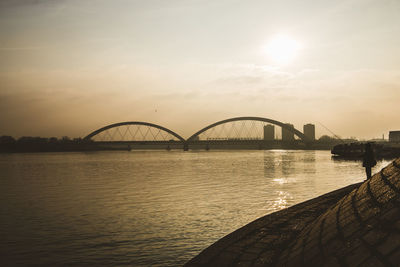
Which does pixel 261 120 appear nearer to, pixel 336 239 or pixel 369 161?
pixel 369 161

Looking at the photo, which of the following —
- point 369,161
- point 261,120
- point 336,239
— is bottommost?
point 336,239

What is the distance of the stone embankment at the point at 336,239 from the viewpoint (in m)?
4.02

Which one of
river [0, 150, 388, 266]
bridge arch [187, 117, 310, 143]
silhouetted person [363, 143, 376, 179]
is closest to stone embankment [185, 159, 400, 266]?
river [0, 150, 388, 266]

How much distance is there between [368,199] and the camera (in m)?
5.82

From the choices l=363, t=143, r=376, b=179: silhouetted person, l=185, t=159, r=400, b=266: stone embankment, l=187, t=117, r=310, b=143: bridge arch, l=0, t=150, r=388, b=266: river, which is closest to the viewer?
l=185, t=159, r=400, b=266: stone embankment

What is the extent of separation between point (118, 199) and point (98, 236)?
29.4 feet

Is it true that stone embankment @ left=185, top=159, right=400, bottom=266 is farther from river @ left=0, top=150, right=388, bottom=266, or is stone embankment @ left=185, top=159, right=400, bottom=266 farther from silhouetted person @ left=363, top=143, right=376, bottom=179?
silhouetted person @ left=363, top=143, right=376, bottom=179

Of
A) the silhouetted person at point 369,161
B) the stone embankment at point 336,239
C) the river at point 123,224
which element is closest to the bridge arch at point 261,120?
the river at point 123,224

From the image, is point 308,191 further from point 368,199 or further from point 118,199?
point 368,199

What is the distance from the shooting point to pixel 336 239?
4.93m

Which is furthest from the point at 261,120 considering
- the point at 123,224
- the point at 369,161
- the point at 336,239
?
the point at 336,239

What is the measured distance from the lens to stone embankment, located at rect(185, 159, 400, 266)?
4.02 m

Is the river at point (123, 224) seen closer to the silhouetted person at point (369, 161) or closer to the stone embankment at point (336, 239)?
the stone embankment at point (336, 239)

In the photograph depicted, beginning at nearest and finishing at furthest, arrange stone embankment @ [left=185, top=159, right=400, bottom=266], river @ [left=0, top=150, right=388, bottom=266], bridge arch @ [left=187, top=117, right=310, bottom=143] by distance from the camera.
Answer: stone embankment @ [left=185, top=159, right=400, bottom=266] < river @ [left=0, top=150, right=388, bottom=266] < bridge arch @ [left=187, top=117, right=310, bottom=143]
